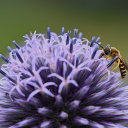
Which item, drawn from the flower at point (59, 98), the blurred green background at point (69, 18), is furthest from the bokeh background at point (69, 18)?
the flower at point (59, 98)

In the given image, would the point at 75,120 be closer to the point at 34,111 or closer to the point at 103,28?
the point at 34,111

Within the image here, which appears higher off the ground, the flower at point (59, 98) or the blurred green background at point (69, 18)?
the blurred green background at point (69, 18)

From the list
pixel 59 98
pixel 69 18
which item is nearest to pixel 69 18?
pixel 69 18

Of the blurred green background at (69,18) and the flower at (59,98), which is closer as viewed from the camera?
the flower at (59,98)

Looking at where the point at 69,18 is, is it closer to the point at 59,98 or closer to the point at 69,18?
the point at 69,18

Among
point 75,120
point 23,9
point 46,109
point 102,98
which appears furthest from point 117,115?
point 23,9

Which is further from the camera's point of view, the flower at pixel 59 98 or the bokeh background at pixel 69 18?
the bokeh background at pixel 69 18

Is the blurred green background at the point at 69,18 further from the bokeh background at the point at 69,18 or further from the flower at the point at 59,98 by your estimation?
the flower at the point at 59,98

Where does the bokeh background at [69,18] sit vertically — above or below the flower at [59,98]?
above
